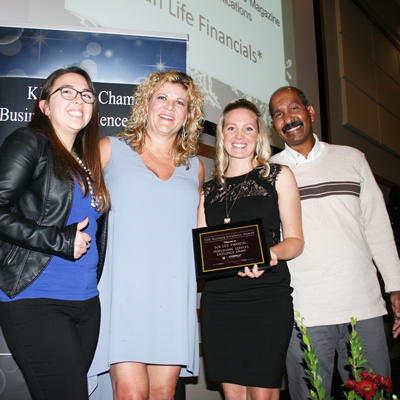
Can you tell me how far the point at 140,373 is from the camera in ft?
5.28

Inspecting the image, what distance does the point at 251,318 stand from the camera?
1753 mm

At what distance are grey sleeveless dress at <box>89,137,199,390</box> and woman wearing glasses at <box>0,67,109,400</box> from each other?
127 mm

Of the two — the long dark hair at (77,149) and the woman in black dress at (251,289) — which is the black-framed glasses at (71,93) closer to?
the long dark hair at (77,149)

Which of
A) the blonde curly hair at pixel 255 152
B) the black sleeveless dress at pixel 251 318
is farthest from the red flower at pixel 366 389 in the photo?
the blonde curly hair at pixel 255 152

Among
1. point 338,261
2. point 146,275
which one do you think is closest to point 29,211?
point 146,275

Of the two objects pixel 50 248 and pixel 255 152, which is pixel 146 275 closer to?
pixel 50 248

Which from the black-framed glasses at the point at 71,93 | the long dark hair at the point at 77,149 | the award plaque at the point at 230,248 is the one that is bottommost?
the award plaque at the point at 230,248

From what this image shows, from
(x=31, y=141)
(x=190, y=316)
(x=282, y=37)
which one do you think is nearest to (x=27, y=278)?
(x=31, y=141)

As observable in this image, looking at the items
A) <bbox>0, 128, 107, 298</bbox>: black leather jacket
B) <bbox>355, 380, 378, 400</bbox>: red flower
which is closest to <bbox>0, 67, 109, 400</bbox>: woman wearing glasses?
<bbox>0, 128, 107, 298</bbox>: black leather jacket

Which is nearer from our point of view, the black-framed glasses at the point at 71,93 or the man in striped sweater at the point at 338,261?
the black-framed glasses at the point at 71,93

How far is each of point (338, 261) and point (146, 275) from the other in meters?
0.99

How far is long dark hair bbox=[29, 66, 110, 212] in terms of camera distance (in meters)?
1.46

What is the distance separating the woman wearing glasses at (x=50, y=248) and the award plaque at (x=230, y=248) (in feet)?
1.47

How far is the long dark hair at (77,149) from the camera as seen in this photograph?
146 cm
